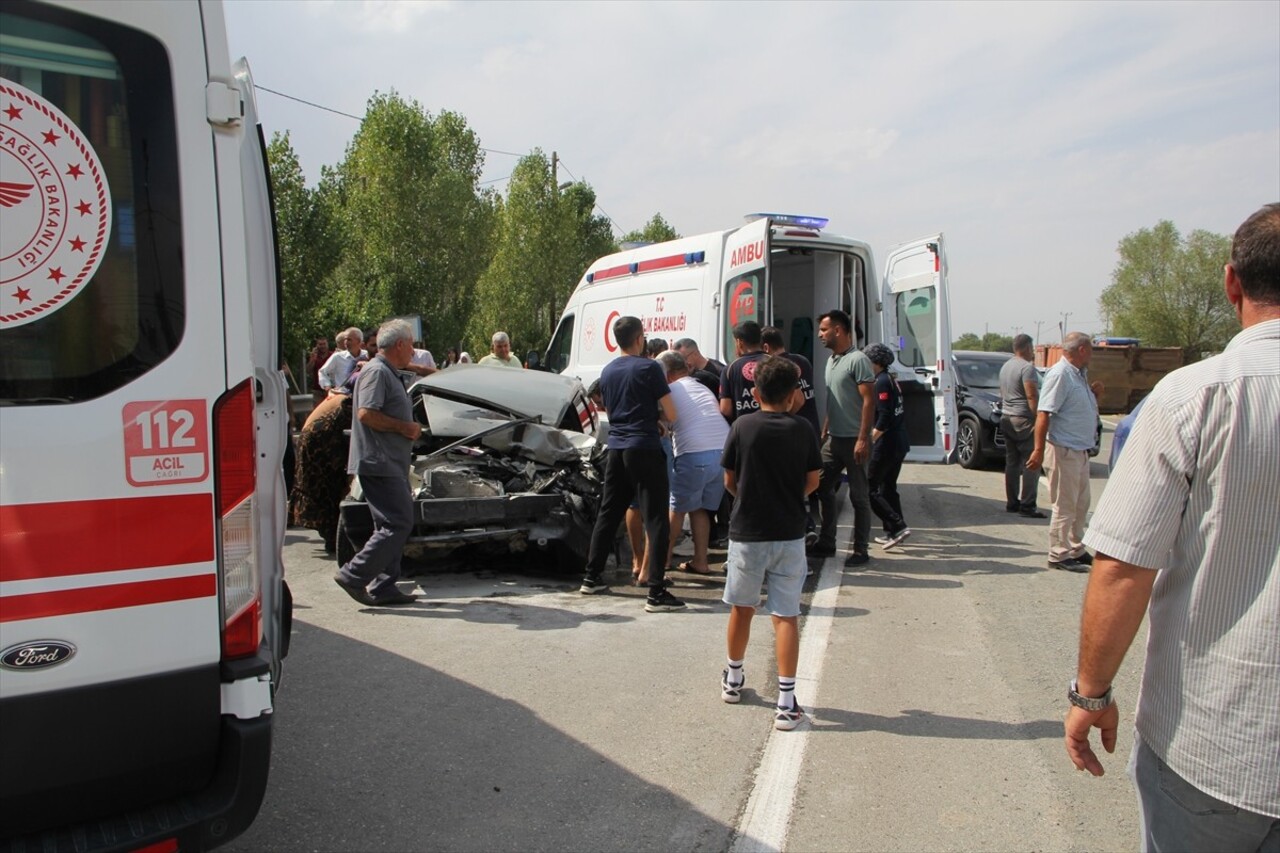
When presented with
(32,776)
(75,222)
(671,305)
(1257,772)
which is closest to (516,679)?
(32,776)

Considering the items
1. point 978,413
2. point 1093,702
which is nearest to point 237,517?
point 1093,702

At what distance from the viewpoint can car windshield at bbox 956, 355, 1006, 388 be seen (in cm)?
1401

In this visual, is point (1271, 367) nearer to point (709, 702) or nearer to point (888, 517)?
point (709, 702)

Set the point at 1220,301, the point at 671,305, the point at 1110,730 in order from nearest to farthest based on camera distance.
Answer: the point at 1110,730
the point at 671,305
the point at 1220,301

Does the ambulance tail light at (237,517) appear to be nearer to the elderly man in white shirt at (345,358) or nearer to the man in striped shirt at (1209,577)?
the man in striped shirt at (1209,577)

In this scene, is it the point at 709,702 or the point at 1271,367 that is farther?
the point at 709,702

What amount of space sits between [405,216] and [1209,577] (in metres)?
33.9

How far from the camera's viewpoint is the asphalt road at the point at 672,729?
3.40m

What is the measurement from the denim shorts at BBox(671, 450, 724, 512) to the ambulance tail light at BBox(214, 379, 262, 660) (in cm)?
446

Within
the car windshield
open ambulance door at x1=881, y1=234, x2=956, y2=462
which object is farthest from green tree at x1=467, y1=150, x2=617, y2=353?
open ambulance door at x1=881, y1=234, x2=956, y2=462

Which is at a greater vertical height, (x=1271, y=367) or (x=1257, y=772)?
(x=1271, y=367)

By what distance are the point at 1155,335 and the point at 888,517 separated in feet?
181

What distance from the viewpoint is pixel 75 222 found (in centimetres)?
224

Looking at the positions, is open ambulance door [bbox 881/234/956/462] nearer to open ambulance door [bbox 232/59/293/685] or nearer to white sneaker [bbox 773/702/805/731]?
white sneaker [bbox 773/702/805/731]
